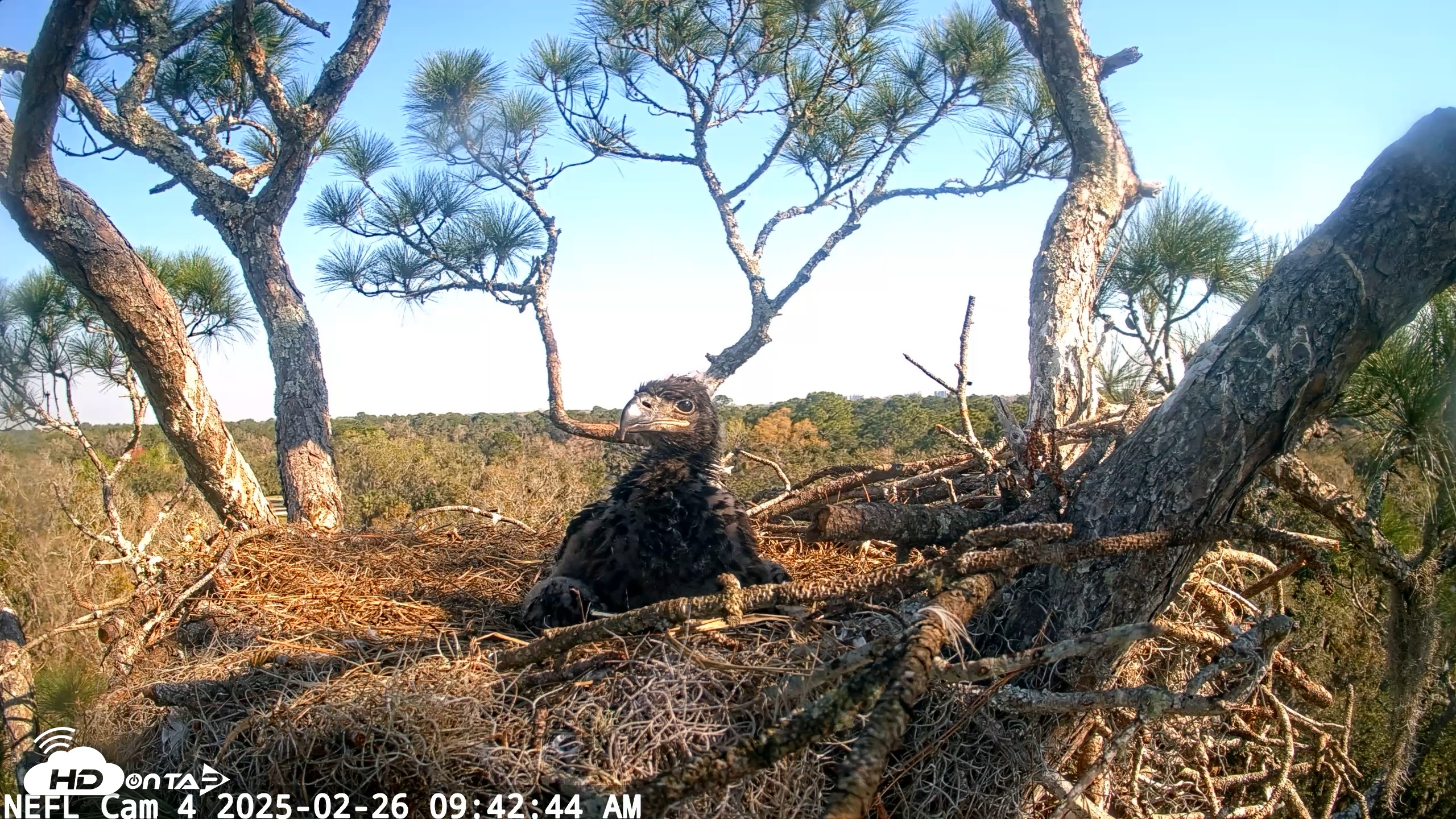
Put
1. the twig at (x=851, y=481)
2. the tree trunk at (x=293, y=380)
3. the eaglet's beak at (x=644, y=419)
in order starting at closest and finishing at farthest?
the eaglet's beak at (x=644, y=419), the twig at (x=851, y=481), the tree trunk at (x=293, y=380)

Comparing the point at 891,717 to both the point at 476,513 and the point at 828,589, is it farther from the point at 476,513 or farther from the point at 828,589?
the point at 476,513

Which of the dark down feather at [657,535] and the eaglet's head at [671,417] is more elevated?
the eaglet's head at [671,417]

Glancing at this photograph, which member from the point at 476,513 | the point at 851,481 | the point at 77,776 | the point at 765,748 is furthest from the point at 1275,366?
the point at 476,513

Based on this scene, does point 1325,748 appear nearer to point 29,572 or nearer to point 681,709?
point 681,709

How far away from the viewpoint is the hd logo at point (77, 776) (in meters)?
2.12

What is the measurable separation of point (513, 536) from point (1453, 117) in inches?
149

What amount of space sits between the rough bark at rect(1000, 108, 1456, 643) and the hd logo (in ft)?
8.00

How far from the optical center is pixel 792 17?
23.2 feet

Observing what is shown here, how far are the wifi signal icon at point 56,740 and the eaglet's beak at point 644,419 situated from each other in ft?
6.07

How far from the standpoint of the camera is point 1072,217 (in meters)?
3.47

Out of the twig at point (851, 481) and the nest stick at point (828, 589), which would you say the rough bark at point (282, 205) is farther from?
the nest stick at point (828, 589)

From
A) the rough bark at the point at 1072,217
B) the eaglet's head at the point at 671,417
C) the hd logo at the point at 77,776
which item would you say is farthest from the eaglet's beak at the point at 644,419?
the hd logo at the point at 77,776

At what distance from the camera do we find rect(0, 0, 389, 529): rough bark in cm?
436

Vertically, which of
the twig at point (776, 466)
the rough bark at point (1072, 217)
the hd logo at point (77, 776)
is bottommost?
the hd logo at point (77, 776)
